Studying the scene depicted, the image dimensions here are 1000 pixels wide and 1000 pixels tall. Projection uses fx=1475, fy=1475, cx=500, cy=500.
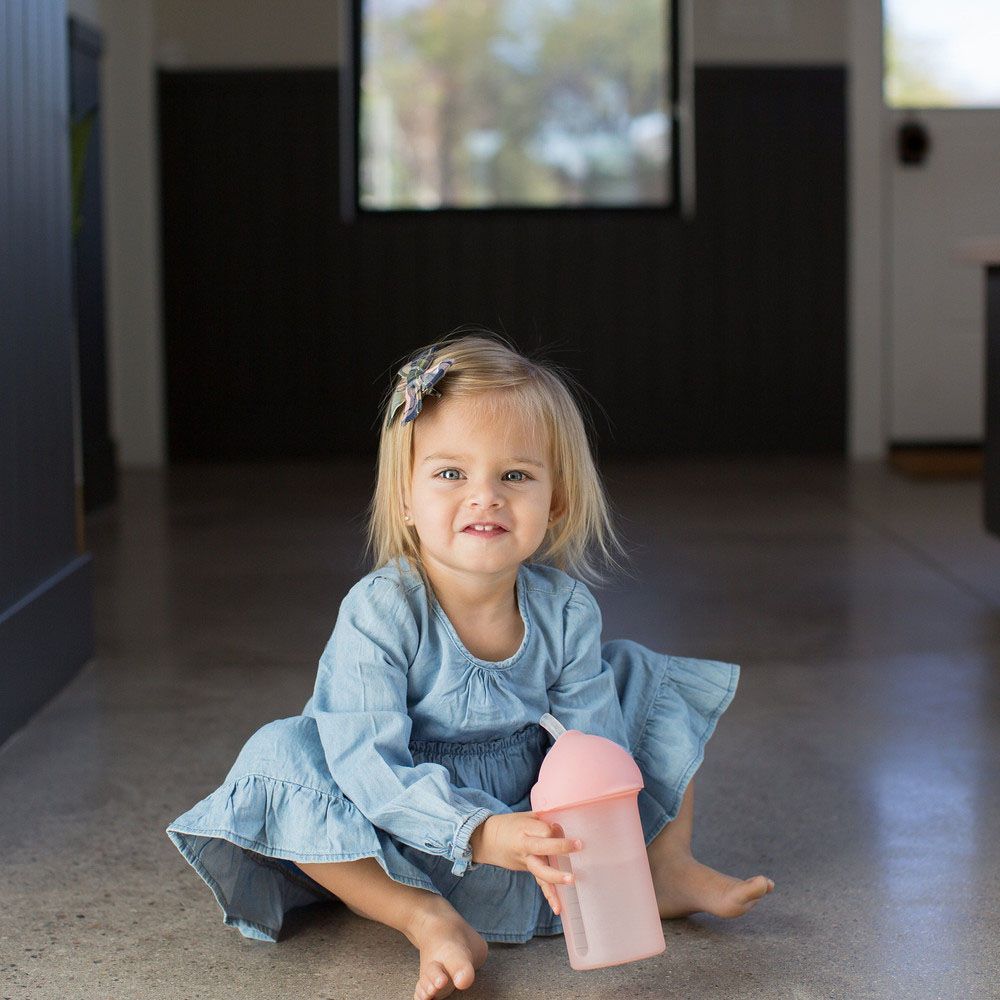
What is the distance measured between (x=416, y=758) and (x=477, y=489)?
0.79 feet

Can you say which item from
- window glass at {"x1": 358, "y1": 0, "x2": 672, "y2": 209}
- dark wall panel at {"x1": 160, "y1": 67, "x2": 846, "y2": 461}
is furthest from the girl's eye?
window glass at {"x1": 358, "y1": 0, "x2": 672, "y2": 209}

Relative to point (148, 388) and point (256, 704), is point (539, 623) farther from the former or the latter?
point (148, 388)

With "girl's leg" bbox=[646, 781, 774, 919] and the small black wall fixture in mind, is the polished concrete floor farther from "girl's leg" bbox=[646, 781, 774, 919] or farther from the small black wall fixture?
the small black wall fixture

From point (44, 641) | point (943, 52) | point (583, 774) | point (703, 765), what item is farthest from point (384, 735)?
point (943, 52)

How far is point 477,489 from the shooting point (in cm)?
124

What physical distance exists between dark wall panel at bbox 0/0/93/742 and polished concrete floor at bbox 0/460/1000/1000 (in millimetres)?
77

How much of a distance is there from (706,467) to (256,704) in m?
3.14

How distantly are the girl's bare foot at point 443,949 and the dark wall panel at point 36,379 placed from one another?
84cm

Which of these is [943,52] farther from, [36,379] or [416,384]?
[416,384]

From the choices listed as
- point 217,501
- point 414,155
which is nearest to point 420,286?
point 414,155

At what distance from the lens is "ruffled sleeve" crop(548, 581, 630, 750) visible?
130 cm

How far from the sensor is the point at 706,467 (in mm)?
4980

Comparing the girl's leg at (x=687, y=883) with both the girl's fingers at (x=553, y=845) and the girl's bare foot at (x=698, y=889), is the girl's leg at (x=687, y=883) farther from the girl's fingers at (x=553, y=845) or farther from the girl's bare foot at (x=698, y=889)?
the girl's fingers at (x=553, y=845)

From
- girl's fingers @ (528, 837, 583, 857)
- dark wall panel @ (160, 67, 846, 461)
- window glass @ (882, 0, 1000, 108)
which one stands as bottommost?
girl's fingers @ (528, 837, 583, 857)
